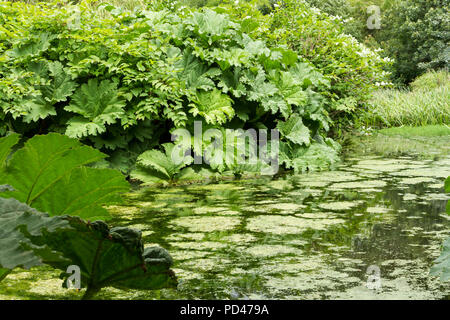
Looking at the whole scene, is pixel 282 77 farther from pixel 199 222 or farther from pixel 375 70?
pixel 199 222

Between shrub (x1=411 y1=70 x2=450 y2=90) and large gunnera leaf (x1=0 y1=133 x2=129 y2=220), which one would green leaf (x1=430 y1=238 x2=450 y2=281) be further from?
shrub (x1=411 y1=70 x2=450 y2=90)

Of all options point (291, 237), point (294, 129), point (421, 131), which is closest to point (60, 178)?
point (291, 237)

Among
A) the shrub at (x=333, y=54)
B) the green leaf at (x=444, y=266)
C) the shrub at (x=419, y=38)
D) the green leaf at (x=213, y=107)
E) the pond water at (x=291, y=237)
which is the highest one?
the shrub at (x=419, y=38)

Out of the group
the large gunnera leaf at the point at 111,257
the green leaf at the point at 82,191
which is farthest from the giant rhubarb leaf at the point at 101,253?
the green leaf at the point at 82,191

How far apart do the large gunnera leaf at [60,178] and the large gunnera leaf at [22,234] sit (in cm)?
22

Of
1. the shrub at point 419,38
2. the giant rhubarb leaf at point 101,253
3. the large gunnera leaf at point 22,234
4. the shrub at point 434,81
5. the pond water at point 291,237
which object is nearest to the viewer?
the large gunnera leaf at point 22,234

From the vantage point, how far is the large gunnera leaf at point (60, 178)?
1032mm

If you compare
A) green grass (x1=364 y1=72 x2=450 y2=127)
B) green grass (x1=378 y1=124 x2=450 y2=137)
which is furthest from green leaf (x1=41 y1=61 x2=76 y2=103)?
green grass (x1=364 y1=72 x2=450 y2=127)

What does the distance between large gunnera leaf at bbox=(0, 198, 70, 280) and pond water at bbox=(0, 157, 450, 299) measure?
1115 millimetres

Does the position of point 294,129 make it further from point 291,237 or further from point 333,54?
point 291,237

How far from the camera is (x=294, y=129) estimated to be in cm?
543

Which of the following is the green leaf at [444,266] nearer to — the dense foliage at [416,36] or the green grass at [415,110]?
the green grass at [415,110]

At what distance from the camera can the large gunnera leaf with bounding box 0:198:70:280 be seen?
675 millimetres

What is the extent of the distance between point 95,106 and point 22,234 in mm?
3800
